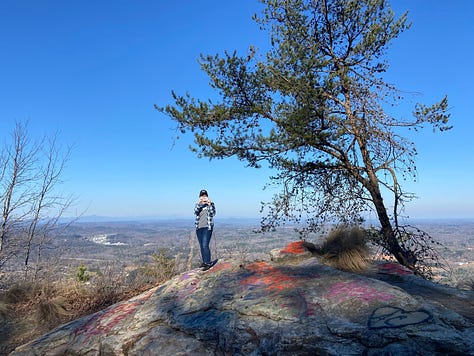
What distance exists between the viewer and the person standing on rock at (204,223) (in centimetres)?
765

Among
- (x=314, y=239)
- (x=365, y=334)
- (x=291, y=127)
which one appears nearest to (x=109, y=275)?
(x=314, y=239)

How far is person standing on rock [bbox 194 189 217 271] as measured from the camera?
765 cm

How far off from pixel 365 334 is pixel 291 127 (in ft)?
16.3

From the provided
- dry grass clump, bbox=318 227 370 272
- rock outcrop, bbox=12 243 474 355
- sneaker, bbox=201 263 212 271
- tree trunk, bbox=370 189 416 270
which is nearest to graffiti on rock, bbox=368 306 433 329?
rock outcrop, bbox=12 243 474 355

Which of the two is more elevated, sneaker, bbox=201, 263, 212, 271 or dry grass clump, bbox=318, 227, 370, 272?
dry grass clump, bbox=318, 227, 370, 272

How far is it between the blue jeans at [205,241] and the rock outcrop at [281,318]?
0.64 m

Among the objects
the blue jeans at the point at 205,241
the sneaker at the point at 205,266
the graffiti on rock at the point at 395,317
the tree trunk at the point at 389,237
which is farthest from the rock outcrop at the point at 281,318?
the tree trunk at the point at 389,237

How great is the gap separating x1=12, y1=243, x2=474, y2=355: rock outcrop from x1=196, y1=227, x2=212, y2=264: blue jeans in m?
0.64

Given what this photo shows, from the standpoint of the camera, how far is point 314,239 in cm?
842

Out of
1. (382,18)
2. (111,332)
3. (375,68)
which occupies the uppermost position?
(382,18)

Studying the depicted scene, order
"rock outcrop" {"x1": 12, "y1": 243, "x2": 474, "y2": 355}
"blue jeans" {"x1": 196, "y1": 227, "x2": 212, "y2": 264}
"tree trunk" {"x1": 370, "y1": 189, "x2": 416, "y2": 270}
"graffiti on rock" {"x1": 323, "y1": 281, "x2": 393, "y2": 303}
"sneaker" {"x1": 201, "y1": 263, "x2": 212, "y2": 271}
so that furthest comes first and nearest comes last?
"tree trunk" {"x1": 370, "y1": 189, "x2": 416, "y2": 270} → "blue jeans" {"x1": 196, "y1": 227, "x2": 212, "y2": 264} → "sneaker" {"x1": 201, "y1": 263, "x2": 212, "y2": 271} → "graffiti on rock" {"x1": 323, "y1": 281, "x2": 393, "y2": 303} → "rock outcrop" {"x1": 12, "y1": 243, "x2": 474, "y2": 355}

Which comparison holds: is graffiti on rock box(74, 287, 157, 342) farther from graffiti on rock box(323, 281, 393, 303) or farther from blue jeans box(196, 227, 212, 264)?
graffiti on rock box(323, 281, 393, 303)

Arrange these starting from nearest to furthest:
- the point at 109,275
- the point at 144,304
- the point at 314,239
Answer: the point at 144,304 → the point at 314,239 → the point at 109,275

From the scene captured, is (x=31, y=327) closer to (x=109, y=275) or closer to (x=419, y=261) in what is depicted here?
(x=109, y=275)
